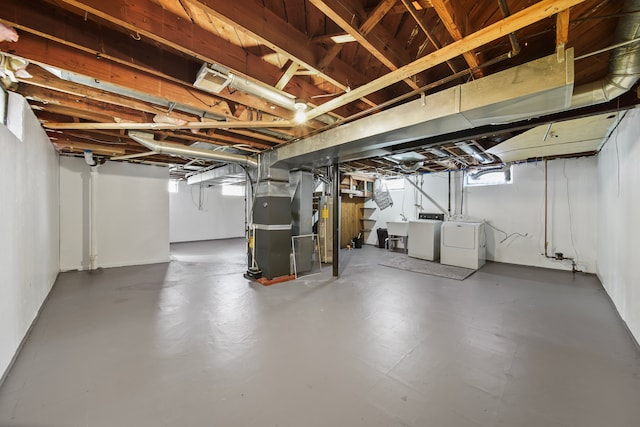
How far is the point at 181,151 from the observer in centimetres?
375

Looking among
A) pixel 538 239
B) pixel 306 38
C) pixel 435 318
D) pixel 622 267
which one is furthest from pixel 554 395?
pixel 538 239

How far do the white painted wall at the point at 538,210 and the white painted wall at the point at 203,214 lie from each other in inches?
297

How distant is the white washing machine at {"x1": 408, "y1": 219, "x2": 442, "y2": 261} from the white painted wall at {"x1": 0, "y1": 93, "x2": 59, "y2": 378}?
658 cm

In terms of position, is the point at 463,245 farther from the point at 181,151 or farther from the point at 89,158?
the point at 89,158

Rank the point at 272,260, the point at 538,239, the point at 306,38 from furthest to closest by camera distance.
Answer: the point at 538,239 → the point at 272,260 → the point at 306,38

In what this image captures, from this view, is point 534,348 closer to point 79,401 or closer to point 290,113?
point 290,113

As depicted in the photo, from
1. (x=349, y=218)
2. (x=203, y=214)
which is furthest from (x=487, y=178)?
(x=203, y=214)

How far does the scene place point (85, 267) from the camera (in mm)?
5066

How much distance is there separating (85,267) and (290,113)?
17.7ft

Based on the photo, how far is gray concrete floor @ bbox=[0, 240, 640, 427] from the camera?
1.59 metres

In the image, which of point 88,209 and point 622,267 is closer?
point 622,267

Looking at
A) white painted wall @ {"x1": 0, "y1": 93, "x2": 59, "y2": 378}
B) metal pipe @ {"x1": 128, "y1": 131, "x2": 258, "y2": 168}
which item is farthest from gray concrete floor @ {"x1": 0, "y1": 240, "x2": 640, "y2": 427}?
metal pipe @ {"x1": 128, "y1": 131, "x2": 258, "y2": 168}

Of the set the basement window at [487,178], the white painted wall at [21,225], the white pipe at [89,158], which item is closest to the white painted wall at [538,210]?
the basement window at [487,178]

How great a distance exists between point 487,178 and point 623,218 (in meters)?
3.47
